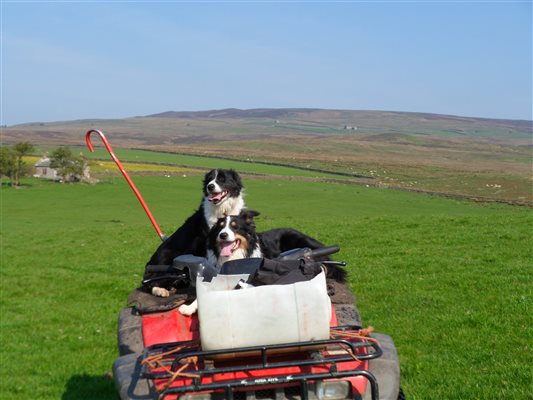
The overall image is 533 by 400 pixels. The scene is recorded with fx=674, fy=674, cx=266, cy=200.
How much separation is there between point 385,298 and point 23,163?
6539cm

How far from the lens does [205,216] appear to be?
8727 mm

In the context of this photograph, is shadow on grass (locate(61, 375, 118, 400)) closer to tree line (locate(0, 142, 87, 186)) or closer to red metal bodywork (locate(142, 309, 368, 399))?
red metal bodywork (locate(142, 309, 368, 399))

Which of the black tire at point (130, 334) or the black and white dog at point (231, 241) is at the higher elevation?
the black and white dog at point (231, 241)

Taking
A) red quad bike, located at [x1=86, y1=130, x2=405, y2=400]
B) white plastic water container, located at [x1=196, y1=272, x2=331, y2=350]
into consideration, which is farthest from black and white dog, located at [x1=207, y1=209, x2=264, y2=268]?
white plastic water container, located at [x1=196, y1=272, x2=331, y2=350]

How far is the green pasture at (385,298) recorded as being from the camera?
845 centimetres

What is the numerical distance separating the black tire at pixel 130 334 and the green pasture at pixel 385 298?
3022 millimetres

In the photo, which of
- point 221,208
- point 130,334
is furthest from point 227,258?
point 221,208

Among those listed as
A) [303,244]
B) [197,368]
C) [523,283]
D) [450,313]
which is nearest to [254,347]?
[197,368]

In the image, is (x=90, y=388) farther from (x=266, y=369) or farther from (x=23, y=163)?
(x=23, y=163)

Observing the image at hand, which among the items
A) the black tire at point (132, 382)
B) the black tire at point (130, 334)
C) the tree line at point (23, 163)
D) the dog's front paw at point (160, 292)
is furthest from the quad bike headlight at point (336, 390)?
the tree line at point (23, 163)

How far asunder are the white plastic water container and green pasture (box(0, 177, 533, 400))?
11.8ft

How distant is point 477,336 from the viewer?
366 inches

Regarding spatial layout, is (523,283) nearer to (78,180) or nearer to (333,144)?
(78,180)

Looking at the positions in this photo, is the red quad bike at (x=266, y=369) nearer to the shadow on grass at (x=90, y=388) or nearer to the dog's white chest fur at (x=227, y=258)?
the dog's white chest fur at (x=227, y=258)
